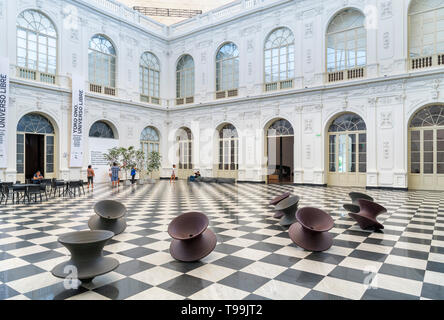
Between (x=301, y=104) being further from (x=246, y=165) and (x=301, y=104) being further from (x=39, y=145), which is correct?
(x=39, y=145)

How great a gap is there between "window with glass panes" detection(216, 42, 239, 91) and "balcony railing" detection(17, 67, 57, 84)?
9269 millimetres

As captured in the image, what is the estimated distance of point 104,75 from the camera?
18406 mm

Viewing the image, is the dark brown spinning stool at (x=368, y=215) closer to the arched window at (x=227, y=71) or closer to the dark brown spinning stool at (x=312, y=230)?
the dark brown spinning stool at (x=312, y=230)

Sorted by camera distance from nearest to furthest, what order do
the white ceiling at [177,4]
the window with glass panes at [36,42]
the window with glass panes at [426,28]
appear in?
1. the window with glass panes at [426,28]
2. the window with glass panes at [36,42]
3. the white ceiling at [177,4]

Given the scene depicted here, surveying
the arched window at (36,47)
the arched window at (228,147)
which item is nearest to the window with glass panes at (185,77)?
the arched window at (228,147)

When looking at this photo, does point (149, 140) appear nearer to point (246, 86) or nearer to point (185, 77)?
point (185, 77)

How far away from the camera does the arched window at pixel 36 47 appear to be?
14719mm

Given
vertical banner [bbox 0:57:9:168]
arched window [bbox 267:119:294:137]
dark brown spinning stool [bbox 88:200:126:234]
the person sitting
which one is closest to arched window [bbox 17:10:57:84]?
vertical banner [bbox 0:57:9:168]

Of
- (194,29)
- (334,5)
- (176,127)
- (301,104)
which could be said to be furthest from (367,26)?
(176,127)

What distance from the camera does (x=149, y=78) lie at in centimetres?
2095

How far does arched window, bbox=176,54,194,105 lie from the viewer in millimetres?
21172

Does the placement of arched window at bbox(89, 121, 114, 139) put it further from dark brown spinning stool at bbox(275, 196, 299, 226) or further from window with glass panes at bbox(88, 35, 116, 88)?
dark brown spinning stool at bbox(275, 196, 299, 226)

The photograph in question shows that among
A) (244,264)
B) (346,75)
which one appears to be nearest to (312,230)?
(244,264)

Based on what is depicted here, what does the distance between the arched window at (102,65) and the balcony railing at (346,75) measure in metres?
12.2
